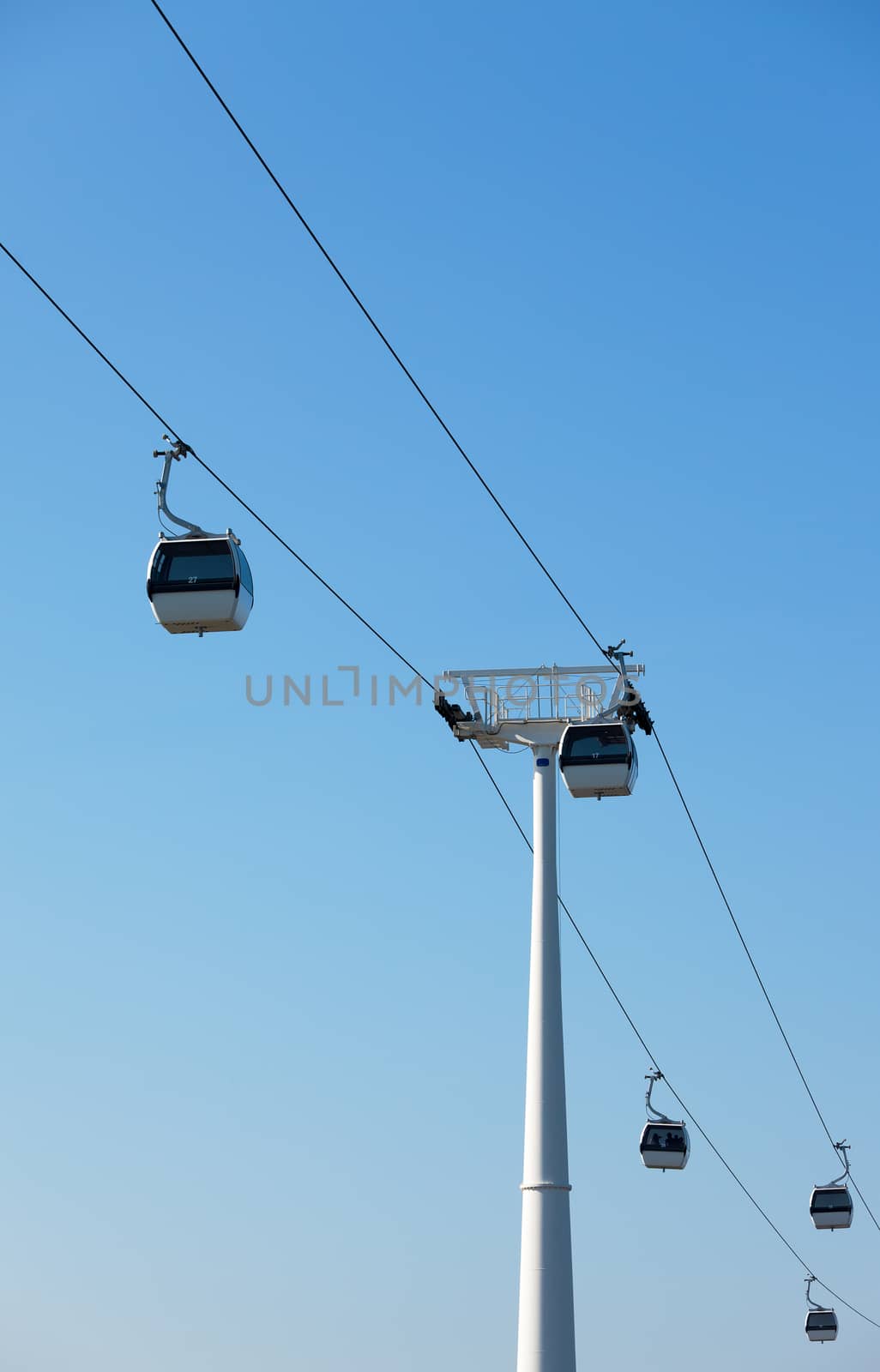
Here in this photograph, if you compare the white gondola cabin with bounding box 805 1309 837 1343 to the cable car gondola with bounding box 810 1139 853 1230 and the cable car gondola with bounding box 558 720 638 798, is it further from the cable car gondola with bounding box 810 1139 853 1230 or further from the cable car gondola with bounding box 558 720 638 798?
the cable car gondola with bounding box 558 720 638 798

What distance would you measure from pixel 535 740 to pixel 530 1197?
662 centimetres

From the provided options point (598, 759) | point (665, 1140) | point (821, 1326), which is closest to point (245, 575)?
point (598, 759)

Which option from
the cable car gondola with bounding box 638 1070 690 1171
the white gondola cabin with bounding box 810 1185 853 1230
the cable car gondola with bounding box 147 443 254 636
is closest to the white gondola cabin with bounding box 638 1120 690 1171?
the cable car gondola with bounding box 638 1070 690 1171

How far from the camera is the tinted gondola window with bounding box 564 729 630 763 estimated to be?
25922mm

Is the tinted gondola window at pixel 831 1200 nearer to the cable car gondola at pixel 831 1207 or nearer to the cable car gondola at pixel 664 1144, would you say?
the cable car gondola at pixel 831 1207

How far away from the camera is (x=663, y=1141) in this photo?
33.0 m

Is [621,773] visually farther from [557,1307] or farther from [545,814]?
[557,1307]

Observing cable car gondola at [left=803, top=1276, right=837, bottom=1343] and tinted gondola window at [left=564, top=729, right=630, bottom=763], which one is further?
cable car gondola at [left=803, top=1276, right=837, bottom=1343]

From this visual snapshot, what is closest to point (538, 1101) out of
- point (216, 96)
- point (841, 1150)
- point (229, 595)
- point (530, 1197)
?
point (530, 1197)

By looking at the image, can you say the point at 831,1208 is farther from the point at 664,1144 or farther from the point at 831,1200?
the point at 664,1144

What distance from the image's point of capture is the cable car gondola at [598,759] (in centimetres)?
2594

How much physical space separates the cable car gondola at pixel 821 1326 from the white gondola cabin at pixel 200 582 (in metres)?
43.6

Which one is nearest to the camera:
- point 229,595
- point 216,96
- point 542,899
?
point 216,96

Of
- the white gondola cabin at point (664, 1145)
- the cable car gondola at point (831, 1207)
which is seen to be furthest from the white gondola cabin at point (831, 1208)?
the white gondola cabin at point (664, 1145)
